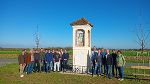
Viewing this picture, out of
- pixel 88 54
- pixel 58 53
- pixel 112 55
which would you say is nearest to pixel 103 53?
pixel 112 55

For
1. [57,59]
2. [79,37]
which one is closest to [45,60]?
[57,59]

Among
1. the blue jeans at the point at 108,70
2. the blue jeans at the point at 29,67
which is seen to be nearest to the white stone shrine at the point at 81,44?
the blue jeans at the point at 108,70

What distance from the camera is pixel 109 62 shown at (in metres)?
13.9

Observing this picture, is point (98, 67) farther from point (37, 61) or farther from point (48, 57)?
point (37, 61)

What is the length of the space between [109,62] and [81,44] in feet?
12.5

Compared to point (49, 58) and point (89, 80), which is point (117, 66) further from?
point (49, 58)

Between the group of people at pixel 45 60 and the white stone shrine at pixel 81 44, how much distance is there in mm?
914

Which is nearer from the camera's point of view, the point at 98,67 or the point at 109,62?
the point at 109,62

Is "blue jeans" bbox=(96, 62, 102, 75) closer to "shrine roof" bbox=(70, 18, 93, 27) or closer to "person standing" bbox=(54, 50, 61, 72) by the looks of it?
"person standing" bbox=(54, 50, 61, 72)

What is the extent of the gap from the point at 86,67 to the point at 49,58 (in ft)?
8.74

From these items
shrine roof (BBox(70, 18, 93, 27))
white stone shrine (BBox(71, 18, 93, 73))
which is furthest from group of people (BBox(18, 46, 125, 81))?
shrine roof (BBox(70, 18, 93, 27))

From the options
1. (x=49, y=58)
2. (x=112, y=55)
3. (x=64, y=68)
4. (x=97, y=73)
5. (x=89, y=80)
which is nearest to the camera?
(x=89, y=80)

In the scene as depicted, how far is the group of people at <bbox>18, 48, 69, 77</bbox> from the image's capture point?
15.5m

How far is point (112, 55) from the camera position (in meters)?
13.8
